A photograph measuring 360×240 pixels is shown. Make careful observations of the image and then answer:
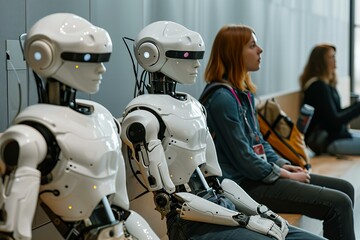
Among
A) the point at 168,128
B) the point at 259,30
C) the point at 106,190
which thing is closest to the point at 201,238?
the point at 168,128

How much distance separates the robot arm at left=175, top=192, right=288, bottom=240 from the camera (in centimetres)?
279

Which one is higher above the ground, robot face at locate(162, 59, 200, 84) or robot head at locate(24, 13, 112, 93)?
robot head at locate(24, 13, 112, 93)

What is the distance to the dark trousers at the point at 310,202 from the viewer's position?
370cm

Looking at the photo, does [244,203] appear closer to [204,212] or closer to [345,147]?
[204,212]

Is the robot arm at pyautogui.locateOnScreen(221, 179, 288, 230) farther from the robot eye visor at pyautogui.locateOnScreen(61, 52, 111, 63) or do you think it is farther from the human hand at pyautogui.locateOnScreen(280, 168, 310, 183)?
the robot eye visor at pyautogui.locateOnScreen(61, 52, 111, 63)

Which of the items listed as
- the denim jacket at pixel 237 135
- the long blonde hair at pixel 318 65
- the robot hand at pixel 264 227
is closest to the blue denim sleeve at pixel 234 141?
the denim jacket at pixel 237 135

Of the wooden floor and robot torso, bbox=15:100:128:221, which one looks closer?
robot torso, bbox=15:100:128:221

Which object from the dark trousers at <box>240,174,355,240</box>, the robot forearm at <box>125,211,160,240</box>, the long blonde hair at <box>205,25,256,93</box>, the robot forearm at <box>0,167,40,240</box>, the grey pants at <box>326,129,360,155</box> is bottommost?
the grey pants at <box>326,129,360,155</box>

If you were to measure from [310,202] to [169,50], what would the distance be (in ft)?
4.30

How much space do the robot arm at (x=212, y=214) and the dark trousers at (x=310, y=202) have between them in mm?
876

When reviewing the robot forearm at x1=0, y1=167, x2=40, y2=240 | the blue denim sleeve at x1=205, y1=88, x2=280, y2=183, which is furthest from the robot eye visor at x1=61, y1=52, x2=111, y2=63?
the blue denim sleeve at x1=205, y1=88, x2=280, y2=183

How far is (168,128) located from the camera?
9.29 feet

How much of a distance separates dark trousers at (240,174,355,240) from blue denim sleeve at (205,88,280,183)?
0.21 ft

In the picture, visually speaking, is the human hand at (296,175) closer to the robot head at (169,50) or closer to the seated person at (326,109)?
the robot head at (169,50)
